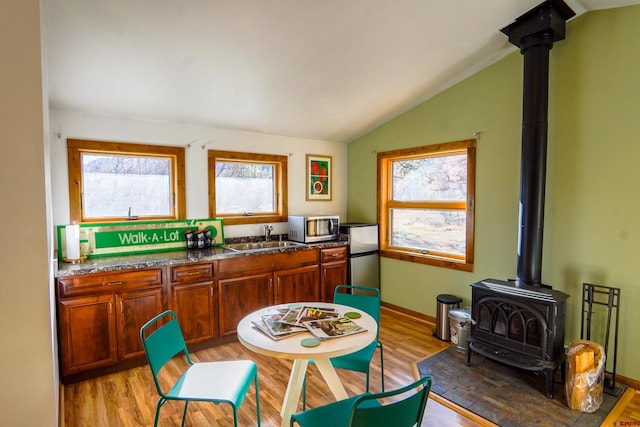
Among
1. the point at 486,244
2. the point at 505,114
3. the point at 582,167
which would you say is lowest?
the point at 486,244

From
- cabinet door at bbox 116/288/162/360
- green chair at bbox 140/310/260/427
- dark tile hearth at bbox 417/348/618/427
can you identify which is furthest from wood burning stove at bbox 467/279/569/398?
cabinet door at bbox 116/288/162/360

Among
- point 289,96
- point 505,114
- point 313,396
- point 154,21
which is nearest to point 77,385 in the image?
point 313,396

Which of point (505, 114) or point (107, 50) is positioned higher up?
point (107, 50)

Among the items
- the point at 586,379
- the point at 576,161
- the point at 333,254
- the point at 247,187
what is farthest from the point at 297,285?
the point at 576,161

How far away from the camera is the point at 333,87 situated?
10.9 feet

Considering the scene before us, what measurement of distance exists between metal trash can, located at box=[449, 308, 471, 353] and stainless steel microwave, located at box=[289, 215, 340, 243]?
158cm

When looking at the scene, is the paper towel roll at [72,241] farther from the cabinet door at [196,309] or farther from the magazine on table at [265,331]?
the magazine on table at [265,331]

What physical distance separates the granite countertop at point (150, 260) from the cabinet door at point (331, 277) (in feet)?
1.30

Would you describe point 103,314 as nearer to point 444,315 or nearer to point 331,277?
point 331,277

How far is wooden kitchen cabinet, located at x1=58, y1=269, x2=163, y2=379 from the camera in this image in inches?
102

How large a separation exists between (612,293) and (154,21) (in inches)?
140

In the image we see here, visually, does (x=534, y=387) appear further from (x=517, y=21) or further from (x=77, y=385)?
(x=77, y=385)

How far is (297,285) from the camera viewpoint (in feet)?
12.5

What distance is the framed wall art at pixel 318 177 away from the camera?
15.2ft
